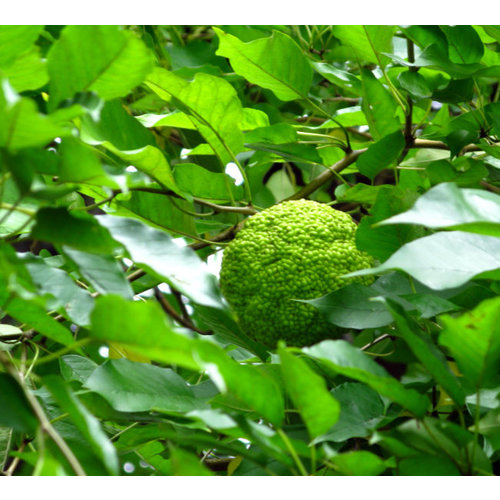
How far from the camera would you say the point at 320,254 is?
85 centimetres

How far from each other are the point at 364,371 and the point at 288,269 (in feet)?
1.03

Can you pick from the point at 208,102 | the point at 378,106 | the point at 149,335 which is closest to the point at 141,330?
the point at 149,335

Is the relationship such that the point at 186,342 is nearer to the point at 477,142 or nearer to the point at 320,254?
the point at 320,254

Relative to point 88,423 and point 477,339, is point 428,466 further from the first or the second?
point 88,423

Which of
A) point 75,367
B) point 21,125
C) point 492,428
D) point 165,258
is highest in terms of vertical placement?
point 21,125

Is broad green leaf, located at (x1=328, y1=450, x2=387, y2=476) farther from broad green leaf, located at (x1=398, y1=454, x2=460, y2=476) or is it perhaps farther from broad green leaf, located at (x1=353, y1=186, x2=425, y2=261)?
broad green leaf, located at (x1=353, y1=186, x2=425, y2=261)

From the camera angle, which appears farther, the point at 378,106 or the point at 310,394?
the point at 378,106

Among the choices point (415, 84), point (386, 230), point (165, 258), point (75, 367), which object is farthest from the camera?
point (75, 367)

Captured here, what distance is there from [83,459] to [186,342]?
401mm

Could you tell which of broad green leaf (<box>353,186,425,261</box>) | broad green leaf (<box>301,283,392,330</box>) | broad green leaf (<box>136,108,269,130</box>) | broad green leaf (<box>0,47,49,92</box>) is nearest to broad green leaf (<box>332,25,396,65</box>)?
broad green leaf (<box>136,108,269,130</box>)

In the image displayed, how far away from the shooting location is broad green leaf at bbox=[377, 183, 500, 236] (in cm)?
51

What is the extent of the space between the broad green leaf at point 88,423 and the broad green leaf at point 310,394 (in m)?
Result: 0.14

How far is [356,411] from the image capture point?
2.20ft

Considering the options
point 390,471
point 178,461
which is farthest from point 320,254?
point 178,461
